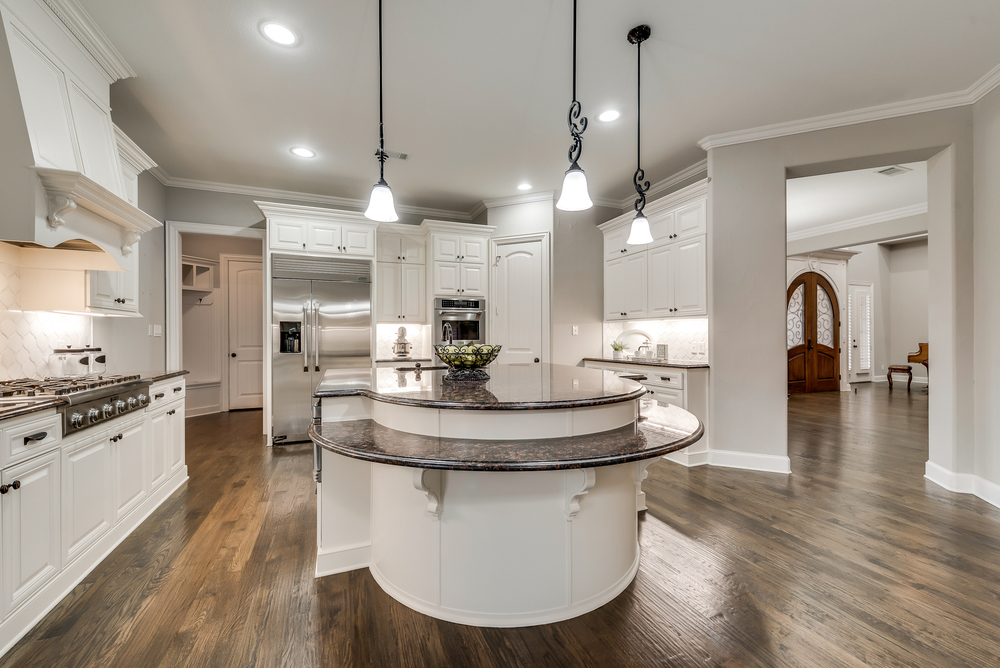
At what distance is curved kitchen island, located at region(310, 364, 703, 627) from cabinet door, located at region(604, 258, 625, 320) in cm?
329

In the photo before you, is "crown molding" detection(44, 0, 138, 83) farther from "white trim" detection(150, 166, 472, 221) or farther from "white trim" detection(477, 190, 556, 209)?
"white trim" detection(477, 190, 556, 209)

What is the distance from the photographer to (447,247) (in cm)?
512

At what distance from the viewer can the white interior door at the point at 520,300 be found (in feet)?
16.6

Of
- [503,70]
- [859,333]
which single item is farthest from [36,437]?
[859,333]

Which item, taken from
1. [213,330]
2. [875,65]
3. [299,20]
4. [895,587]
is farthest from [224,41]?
[213,330]

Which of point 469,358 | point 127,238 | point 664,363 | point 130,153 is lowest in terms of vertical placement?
point 664,363

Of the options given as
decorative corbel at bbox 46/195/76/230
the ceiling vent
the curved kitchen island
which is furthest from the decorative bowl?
the ceiling vent

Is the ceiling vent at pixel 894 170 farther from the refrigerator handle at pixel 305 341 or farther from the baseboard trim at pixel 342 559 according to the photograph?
the refrigerator handle at pixel 305 341

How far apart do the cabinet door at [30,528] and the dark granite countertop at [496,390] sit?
1097mm

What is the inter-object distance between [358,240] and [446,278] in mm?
1104

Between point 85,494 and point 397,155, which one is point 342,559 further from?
point 397,155

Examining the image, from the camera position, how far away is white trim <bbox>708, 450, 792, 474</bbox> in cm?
346

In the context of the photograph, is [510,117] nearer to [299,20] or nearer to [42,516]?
[299,20]

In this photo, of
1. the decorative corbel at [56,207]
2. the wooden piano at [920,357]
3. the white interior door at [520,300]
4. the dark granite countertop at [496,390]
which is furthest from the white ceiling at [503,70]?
the wooden piano at [920,357]
